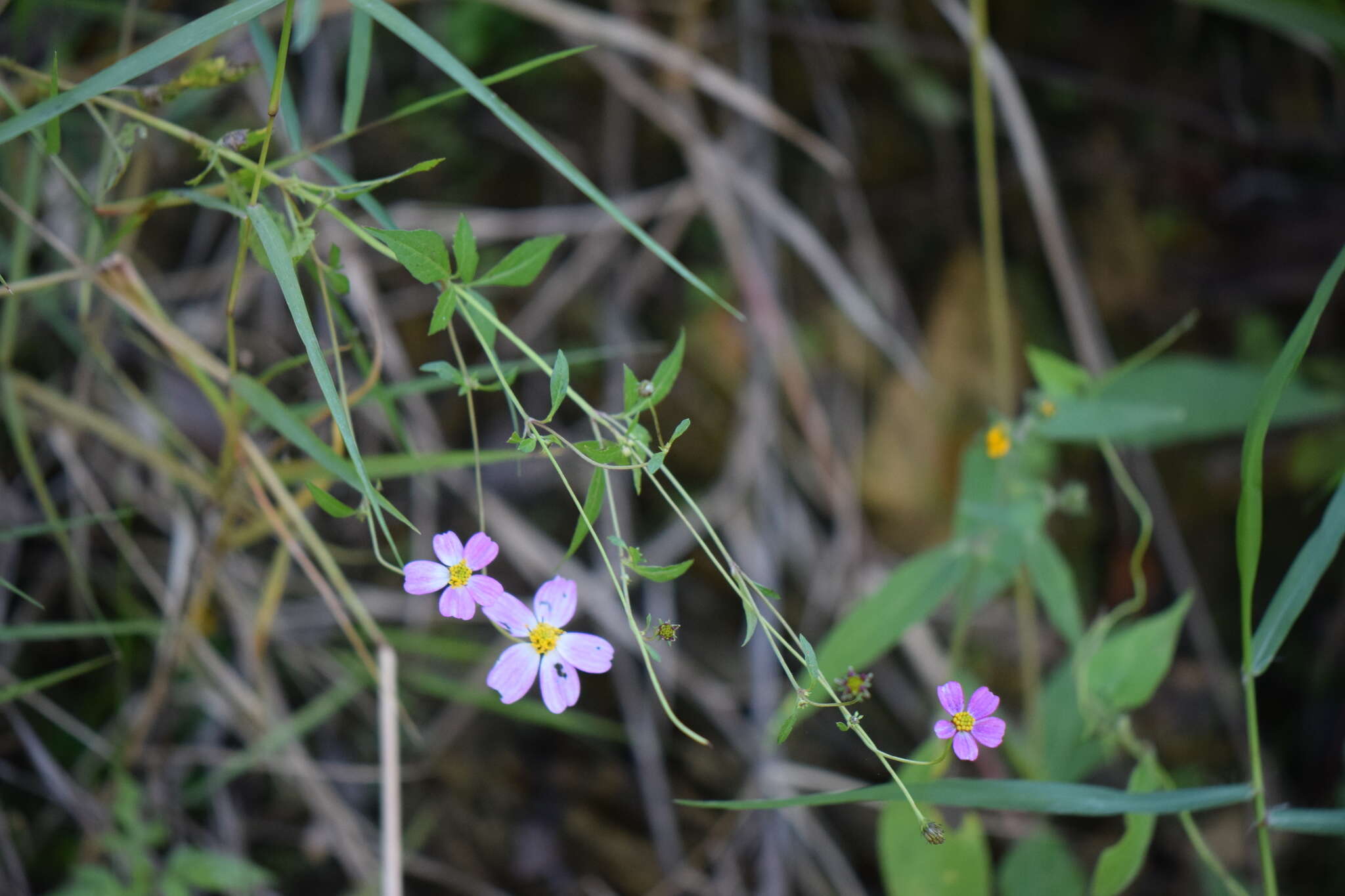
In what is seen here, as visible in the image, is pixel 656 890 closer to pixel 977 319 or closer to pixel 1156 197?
pixel 977 319

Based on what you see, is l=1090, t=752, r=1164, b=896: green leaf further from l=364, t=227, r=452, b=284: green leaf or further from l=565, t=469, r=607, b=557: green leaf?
l=364, t=227, r=452, b=284: green leaf

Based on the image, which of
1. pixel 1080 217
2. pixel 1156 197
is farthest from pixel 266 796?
pixel 1156 197

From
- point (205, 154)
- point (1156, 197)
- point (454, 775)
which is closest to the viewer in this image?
point (205, 154)

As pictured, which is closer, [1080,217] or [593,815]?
[593,815]

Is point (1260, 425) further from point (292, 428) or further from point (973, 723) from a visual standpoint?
point (292, 428)

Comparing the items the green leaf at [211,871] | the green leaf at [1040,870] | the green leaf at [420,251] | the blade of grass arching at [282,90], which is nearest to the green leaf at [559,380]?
the green leaf at [420,251]

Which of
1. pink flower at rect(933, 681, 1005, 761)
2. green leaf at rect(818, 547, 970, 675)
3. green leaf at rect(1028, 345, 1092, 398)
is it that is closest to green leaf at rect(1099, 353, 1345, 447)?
green leaf at rect(1028, 345, 1092, 398)

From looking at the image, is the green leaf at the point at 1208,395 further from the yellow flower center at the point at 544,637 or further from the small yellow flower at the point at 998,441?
the yellow flower center at the point at 544,637
